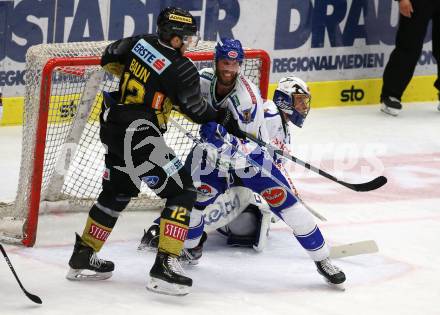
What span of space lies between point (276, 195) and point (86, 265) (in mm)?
887

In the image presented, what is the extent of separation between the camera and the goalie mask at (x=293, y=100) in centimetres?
566

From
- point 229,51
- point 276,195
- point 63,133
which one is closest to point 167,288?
point 276,195

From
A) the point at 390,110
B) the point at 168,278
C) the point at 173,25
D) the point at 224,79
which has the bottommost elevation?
the point at 390,110

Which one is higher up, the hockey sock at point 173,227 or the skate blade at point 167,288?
the hockey sock at point 173,227

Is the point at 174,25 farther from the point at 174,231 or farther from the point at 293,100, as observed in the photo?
the point at 293,100

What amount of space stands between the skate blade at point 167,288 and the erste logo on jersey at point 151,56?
2.84ft

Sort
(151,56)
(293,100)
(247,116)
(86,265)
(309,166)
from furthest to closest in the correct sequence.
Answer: (293,100) < (309,166) < (247,116) < (86,265) < (151,56)

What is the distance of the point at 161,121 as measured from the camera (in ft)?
16.3

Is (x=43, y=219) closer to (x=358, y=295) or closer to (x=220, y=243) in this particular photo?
(x=220, y=243)

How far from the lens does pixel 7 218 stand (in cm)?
582

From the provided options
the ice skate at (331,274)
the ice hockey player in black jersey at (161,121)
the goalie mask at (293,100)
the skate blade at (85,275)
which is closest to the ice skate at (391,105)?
the goalie mask at (293,100)

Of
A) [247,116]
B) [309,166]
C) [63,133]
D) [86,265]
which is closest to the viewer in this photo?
[86,265]

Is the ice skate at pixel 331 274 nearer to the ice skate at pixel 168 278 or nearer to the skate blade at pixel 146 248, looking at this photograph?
the ice skate at pixel 168 278

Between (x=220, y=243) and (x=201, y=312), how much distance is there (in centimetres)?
113
